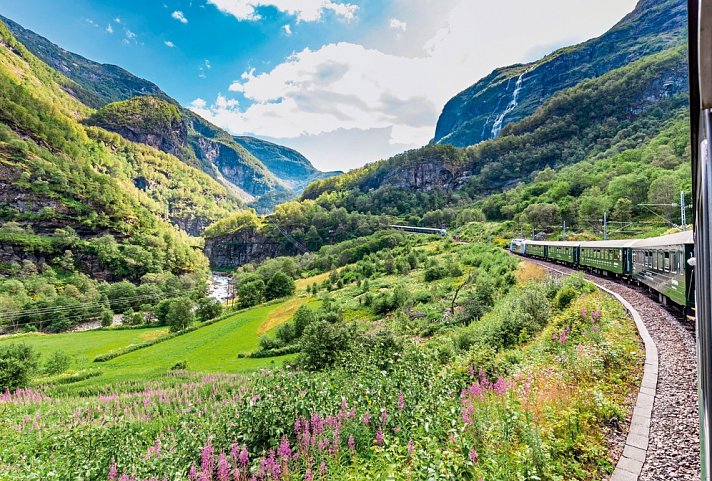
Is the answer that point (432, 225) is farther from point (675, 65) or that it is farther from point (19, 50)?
point (19, 50)

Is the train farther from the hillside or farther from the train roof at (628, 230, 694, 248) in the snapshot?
the hillside

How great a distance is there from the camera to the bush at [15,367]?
893 inches

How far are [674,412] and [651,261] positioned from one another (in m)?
12.6

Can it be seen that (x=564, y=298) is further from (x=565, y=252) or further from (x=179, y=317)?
(x=179, y=317)

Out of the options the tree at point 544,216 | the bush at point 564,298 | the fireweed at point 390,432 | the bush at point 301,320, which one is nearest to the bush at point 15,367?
the fireweed at point 390,432

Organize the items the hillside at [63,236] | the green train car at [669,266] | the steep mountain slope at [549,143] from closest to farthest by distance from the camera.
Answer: the green train car at [669,266], the hillside at [63,236], the steep mountain slope at [549,143]

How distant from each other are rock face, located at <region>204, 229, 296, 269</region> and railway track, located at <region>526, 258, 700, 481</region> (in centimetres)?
14187

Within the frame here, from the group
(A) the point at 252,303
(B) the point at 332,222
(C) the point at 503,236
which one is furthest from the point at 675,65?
(A) the point at 252,303

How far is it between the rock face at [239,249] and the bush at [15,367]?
392ft

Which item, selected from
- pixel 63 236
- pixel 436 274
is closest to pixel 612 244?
pixel 436 274

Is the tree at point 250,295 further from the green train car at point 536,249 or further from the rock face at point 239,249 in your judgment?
the rock face at point 239,249

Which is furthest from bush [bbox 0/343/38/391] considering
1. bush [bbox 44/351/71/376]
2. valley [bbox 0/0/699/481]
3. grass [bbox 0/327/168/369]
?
grass [bbox 0/327/168/369]

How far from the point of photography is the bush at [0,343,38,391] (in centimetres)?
2269

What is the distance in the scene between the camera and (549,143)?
143125mm
